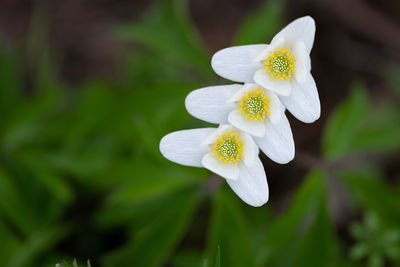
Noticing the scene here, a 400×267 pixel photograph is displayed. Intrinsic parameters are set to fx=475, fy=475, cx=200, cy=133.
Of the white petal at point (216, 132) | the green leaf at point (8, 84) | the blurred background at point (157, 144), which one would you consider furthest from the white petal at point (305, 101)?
the green leaf at point (8, 84)

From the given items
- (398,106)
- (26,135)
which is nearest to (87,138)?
(26,135)

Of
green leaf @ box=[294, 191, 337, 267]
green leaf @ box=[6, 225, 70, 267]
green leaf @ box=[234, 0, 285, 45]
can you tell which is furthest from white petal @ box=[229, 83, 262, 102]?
green leaf @ box=[6, 225, 70, 267]

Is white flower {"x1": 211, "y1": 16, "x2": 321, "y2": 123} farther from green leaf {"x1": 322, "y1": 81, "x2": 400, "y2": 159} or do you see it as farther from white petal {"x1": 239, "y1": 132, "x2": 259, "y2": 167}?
green leaf {"x1": 322, "y1": 81, "x2": 400, "y2": 159}

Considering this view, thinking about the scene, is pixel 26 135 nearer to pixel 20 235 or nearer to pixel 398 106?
pixel 20 235

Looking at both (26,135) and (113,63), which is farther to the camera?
(113,63)

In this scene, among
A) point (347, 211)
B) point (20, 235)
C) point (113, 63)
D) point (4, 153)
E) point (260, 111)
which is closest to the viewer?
point (260, 111)

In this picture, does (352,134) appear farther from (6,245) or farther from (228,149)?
(6,245)

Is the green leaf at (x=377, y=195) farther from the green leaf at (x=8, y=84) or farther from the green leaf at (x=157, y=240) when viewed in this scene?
the green leaf at (x=8, y=84)

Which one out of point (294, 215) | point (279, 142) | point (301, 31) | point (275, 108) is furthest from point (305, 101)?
point (294, 215)

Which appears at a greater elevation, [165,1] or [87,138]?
[165,1]
